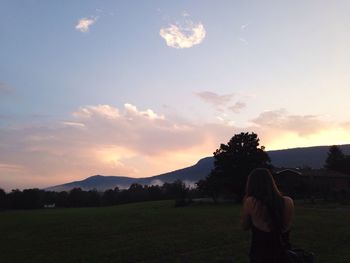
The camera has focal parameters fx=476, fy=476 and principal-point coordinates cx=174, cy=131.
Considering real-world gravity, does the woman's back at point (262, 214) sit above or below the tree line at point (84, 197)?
below

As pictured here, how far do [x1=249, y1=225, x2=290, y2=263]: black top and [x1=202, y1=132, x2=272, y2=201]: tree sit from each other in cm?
5906

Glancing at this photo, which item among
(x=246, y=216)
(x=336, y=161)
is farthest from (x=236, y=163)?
(x=246, y=216)

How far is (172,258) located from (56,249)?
743cm

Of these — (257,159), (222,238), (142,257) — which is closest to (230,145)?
(257,159)

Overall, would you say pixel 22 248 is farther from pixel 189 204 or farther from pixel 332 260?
pixel 189 204

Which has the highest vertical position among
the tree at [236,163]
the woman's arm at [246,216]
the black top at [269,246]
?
the tree at [236,163]

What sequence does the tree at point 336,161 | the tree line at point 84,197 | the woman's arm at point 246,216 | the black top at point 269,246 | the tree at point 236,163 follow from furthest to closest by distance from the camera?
1. the tree at point 336,161
2. the tree line at point 84,197
3. the tree at point 236,163
4. the woman's arm at point 246,216
5. the black top at point 269,246

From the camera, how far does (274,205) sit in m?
5.69

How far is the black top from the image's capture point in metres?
5.69

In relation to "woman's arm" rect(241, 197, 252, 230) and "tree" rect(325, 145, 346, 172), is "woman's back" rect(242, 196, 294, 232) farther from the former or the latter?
"tree" rect(325, 145, 346, 172)

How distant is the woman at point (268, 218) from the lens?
18.7 feet

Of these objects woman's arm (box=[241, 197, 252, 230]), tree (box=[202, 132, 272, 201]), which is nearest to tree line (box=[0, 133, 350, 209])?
tree (box=[202, 132, 272, 201])

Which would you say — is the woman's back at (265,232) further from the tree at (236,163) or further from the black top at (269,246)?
the tree at (236,163)

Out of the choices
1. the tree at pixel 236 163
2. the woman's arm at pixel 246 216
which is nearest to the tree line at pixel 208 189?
the tree at pixel 236 163
